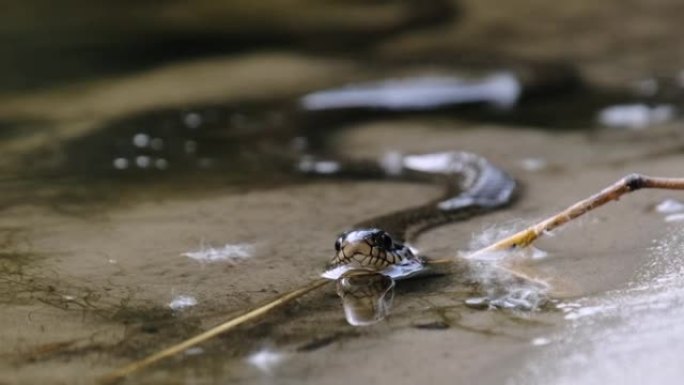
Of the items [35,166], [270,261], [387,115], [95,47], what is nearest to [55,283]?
[270,261]

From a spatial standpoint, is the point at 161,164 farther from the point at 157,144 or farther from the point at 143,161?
the point at 157,144

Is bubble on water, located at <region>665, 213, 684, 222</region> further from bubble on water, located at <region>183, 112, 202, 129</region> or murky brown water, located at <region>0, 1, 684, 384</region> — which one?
bubble on water, located at <region>183, 112, 202, 129</region>

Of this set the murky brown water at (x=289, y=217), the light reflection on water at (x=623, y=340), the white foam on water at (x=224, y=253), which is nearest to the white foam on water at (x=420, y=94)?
the murky brown water at (x=289, y=217)

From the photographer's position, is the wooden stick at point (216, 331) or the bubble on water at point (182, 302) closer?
the wooden stick at point (216, 331)

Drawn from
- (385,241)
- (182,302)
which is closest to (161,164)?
(385,241)

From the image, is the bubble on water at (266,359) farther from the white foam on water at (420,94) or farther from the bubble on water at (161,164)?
the white foam on water at (420,94)

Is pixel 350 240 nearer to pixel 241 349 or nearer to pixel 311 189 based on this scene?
pixel 241 349

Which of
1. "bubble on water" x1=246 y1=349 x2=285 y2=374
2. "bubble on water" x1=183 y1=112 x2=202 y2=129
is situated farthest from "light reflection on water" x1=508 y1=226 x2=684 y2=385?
"bubble on water" x1=183 y1=112 x2=202 y2=129

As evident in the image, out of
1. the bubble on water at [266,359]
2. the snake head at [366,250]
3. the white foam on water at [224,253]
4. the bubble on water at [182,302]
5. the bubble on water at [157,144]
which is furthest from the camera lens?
the bubble on water at [157,144]

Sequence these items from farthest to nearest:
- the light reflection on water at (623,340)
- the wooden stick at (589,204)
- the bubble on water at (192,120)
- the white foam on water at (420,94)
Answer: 1. the white foam on water at (420,94)
2. the bubble on water at (192,120)
3. the wooden stick at (589,204)
4. the light reflection on water at (623,340)

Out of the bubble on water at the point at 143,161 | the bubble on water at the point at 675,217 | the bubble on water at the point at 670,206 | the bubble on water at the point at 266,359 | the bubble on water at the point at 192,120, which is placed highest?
the bubble on water at the point at 192,120
